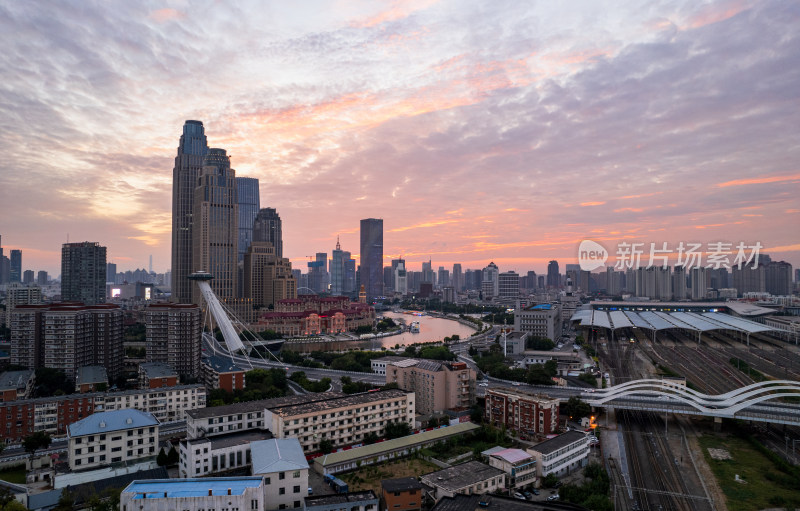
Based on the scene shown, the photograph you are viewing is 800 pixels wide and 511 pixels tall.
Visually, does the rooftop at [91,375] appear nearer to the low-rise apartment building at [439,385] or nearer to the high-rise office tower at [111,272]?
the low-rise apartment building at [439,385]

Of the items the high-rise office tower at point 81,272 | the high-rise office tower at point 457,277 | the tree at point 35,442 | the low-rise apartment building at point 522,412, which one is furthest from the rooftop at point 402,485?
the high-rise office tower at point 457,277

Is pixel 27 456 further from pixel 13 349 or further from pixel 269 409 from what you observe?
pixel 13 349

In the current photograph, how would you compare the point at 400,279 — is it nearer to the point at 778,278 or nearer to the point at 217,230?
the point at 778,278

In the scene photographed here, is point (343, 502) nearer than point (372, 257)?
Yes

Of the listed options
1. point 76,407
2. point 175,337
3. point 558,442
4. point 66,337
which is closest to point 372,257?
point 175,337

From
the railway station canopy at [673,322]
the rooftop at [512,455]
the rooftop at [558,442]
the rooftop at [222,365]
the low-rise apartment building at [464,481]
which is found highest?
the railway station canopy at [673,322]

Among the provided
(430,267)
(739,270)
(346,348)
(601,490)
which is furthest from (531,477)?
(430,267)

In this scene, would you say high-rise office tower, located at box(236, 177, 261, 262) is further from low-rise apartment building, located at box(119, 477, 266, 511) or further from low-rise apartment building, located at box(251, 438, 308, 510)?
low-rise apartment building, located at box(119, 477, 266, 511)
